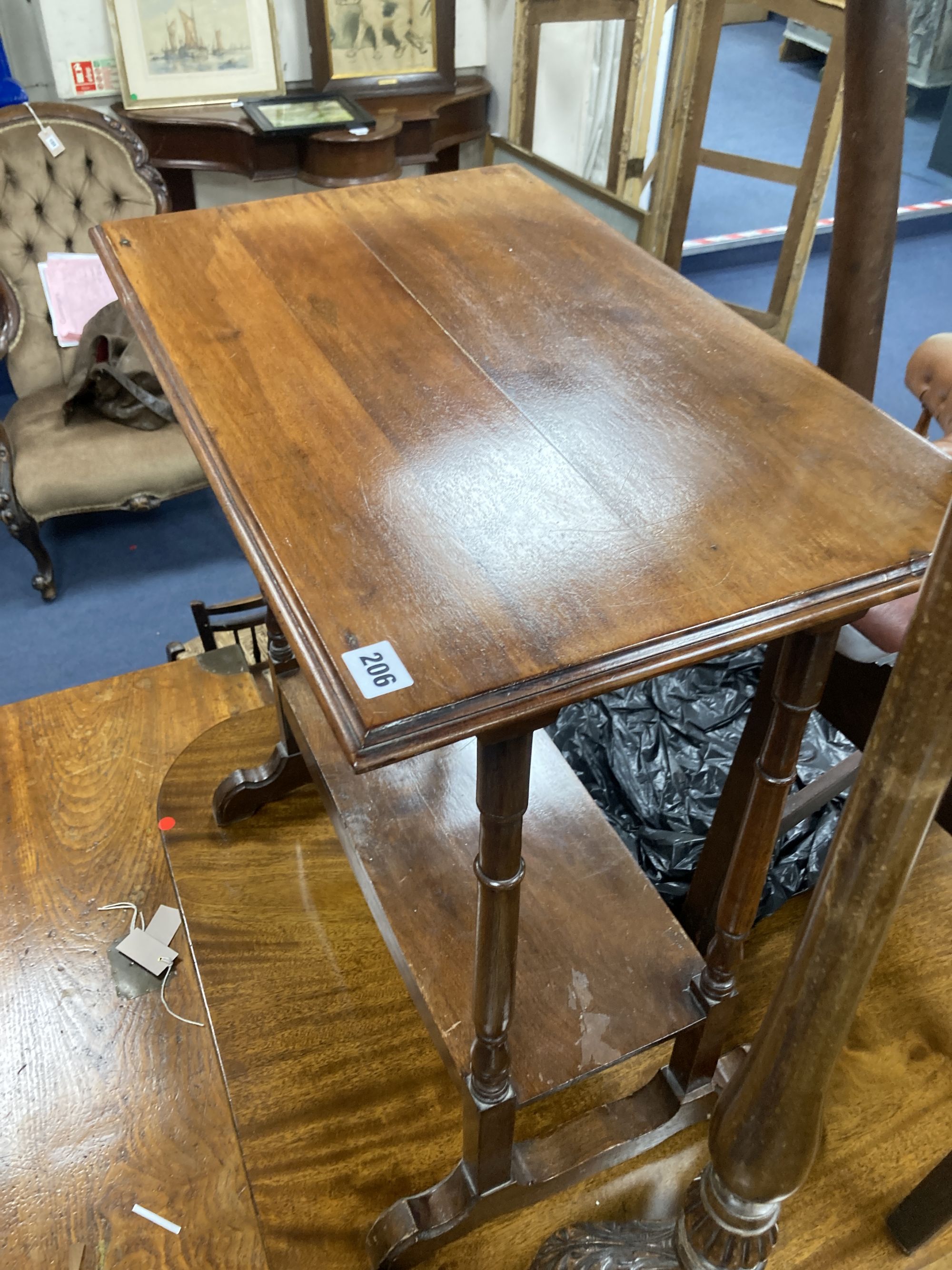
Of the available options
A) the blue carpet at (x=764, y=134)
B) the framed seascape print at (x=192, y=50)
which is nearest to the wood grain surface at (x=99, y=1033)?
the framed seascape print at (x=192, y=50)

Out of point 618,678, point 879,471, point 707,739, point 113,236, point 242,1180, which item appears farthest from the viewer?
point 707,739

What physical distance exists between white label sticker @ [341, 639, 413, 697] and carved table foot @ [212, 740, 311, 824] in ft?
3.11

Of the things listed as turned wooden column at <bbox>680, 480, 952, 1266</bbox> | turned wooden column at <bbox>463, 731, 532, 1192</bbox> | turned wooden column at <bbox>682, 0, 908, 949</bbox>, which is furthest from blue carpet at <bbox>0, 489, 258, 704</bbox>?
turned wooden column at <bbox>680, 480, 952, 1266</bbox>

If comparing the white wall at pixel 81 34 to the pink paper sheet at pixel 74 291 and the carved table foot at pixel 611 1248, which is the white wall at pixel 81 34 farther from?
the carved table foot at pixel 611 1248

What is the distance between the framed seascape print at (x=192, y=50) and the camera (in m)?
2.77

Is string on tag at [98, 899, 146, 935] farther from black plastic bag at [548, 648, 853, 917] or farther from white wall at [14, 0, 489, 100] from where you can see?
white wall at [14, 0, 489, 100]

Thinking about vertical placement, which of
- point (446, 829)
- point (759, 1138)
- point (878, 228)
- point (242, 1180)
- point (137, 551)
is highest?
point (878, 228)

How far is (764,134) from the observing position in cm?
504

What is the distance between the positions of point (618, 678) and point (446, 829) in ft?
2.32

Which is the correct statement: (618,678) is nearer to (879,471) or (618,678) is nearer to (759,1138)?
(879,471)

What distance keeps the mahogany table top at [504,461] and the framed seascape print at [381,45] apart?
2337 mm

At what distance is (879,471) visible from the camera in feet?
2.42

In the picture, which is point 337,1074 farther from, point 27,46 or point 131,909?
point 27,46

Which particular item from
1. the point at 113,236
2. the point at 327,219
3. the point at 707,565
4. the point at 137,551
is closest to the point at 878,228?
the point at 707,565
